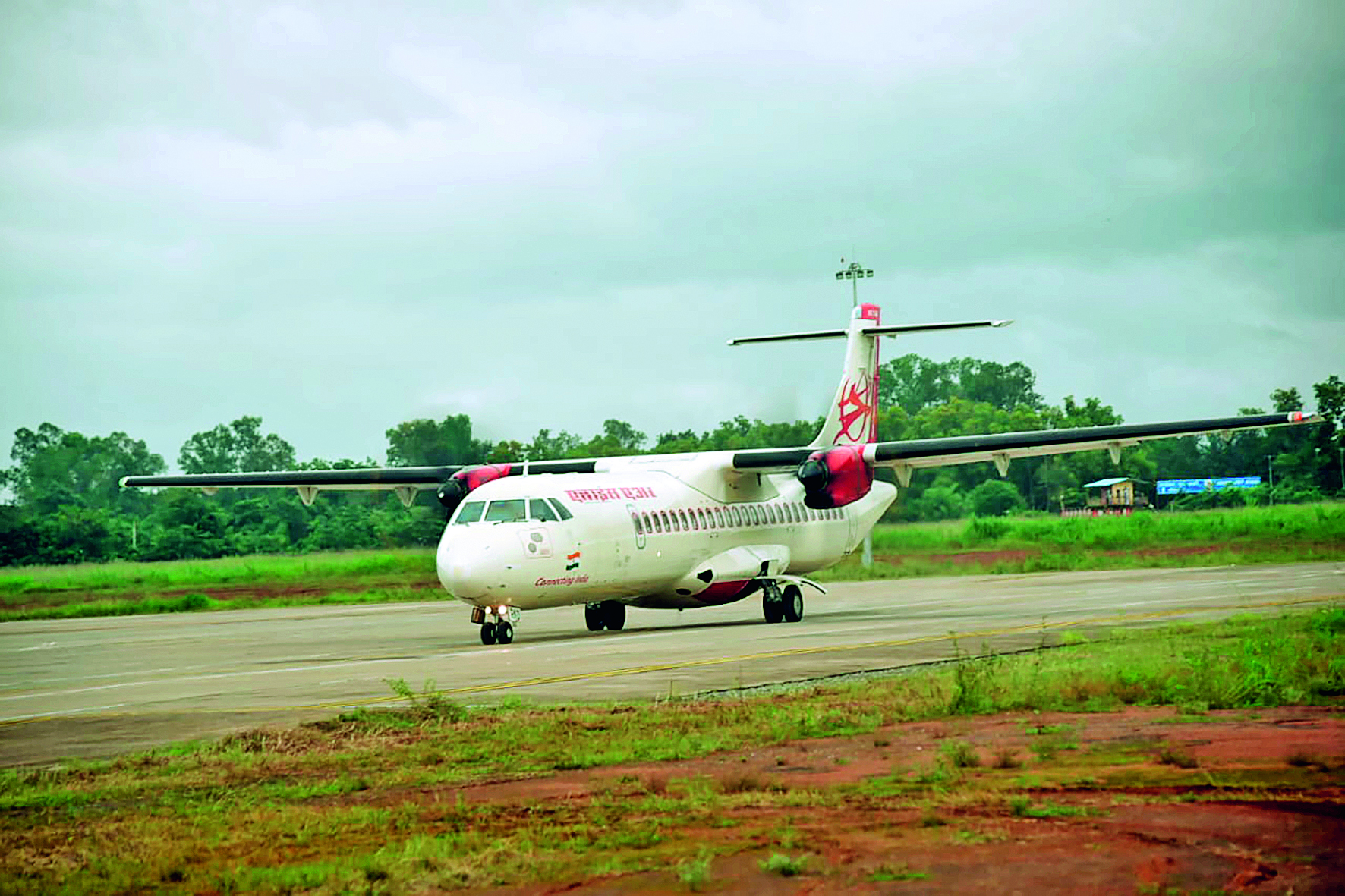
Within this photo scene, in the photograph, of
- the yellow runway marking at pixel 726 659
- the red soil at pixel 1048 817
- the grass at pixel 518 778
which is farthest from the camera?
the yellow runway marking at pixel 726 659

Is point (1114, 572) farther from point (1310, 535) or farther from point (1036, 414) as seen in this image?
point (1036, 414)

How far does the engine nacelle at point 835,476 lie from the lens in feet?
92.9

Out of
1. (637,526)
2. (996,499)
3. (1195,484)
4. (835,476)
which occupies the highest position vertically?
(835,476)

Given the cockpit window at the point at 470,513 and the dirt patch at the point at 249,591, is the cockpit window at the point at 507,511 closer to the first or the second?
the cockpit window at the point at 470,513

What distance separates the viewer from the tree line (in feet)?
168

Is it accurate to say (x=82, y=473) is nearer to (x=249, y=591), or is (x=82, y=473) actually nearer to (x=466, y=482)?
(x=249, y=591)

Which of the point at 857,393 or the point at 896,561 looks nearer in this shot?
the point at 857,393

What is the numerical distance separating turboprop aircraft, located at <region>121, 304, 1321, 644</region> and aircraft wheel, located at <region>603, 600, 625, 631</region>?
0.04 m

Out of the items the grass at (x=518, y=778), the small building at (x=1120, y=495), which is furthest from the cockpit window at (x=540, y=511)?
the small building at (x=1120, y=495)

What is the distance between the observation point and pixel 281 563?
54375mm

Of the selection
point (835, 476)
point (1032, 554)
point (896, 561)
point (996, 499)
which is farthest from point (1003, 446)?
point (996, 499)

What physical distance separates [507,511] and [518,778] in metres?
13.6

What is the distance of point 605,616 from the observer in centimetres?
2767

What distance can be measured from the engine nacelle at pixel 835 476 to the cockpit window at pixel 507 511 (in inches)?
266
